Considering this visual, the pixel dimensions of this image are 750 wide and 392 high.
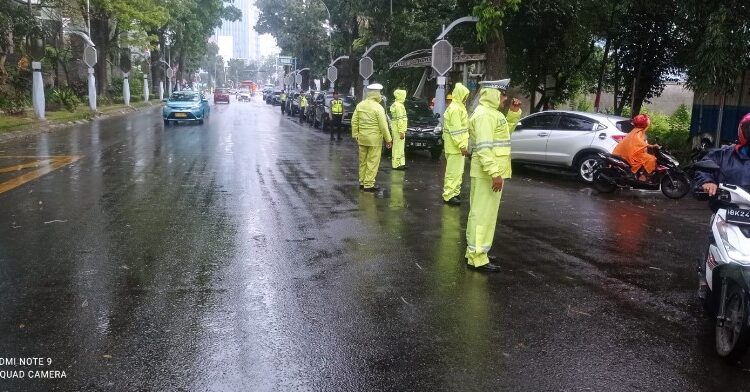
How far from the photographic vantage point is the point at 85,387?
382 centimetres

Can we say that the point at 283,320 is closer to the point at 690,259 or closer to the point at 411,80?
the point at 690,259

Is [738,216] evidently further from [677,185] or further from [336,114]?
[336,114]

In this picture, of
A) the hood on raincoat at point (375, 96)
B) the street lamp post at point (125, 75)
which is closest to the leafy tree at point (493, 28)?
the hood on raincoat at point (375, 96)

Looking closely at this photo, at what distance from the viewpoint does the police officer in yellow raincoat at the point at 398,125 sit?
44.6 ft

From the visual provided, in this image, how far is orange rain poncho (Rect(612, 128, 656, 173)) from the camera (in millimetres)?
11680

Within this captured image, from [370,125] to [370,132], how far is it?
0.12m

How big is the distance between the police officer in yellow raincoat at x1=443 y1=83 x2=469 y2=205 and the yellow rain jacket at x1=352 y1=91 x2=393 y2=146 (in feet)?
3.79

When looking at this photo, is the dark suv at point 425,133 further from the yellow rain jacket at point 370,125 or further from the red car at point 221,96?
the red car at point 221,96

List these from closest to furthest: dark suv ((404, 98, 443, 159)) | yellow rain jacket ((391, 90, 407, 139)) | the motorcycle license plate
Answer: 1. the motorcycle license plate
2. yellow rain jacket ((391, 90, 407, 139))
3. dark suv ((404, 98, 443, 159))

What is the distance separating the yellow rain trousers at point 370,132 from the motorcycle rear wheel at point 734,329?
7.20m

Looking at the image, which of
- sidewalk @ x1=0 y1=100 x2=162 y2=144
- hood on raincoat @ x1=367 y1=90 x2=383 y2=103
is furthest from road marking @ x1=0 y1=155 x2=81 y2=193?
hood on raincoat @ x1=367 y1=90 x2=383 y2=103

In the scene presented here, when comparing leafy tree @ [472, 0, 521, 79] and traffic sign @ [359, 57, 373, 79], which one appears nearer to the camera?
leafy tree @ [472, 0, 521, 79]

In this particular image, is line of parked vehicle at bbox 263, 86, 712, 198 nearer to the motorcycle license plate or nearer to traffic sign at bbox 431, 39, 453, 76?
traffic sign at bbox 431, 39, 453, 76

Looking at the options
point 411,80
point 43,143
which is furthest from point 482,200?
point 411,80
